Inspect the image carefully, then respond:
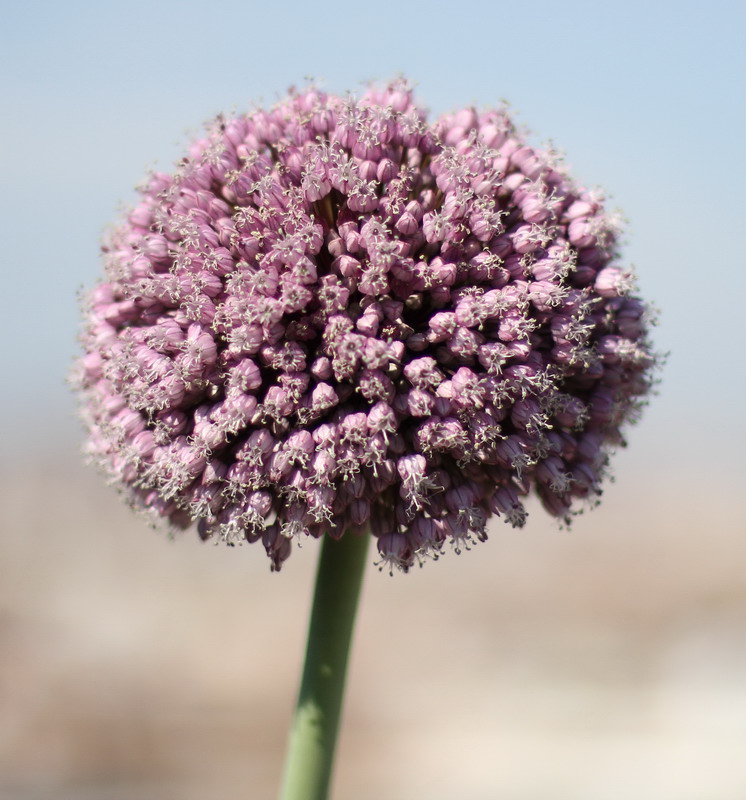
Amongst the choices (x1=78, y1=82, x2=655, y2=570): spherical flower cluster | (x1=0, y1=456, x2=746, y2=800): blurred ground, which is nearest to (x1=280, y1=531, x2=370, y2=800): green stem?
(x1=78, y1=82, x2=655, y2=570): spherical flower cluster

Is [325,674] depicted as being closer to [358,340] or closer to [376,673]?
[358,340]

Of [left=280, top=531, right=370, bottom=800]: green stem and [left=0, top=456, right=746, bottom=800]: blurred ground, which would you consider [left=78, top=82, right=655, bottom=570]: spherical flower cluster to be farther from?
[left=0, top=456, right=746, bottom=800]: blurred ground

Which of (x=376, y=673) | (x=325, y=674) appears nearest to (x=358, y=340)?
(x=325, y=674)

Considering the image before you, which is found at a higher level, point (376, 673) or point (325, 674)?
point (376, 673)

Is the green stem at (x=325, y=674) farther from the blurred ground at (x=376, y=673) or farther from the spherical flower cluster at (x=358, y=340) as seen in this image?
the blurred ground at (x=376, y=673)

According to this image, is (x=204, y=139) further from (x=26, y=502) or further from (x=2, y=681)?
(x=26, y=502)

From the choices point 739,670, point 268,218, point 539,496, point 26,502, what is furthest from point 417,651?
point 268,218
